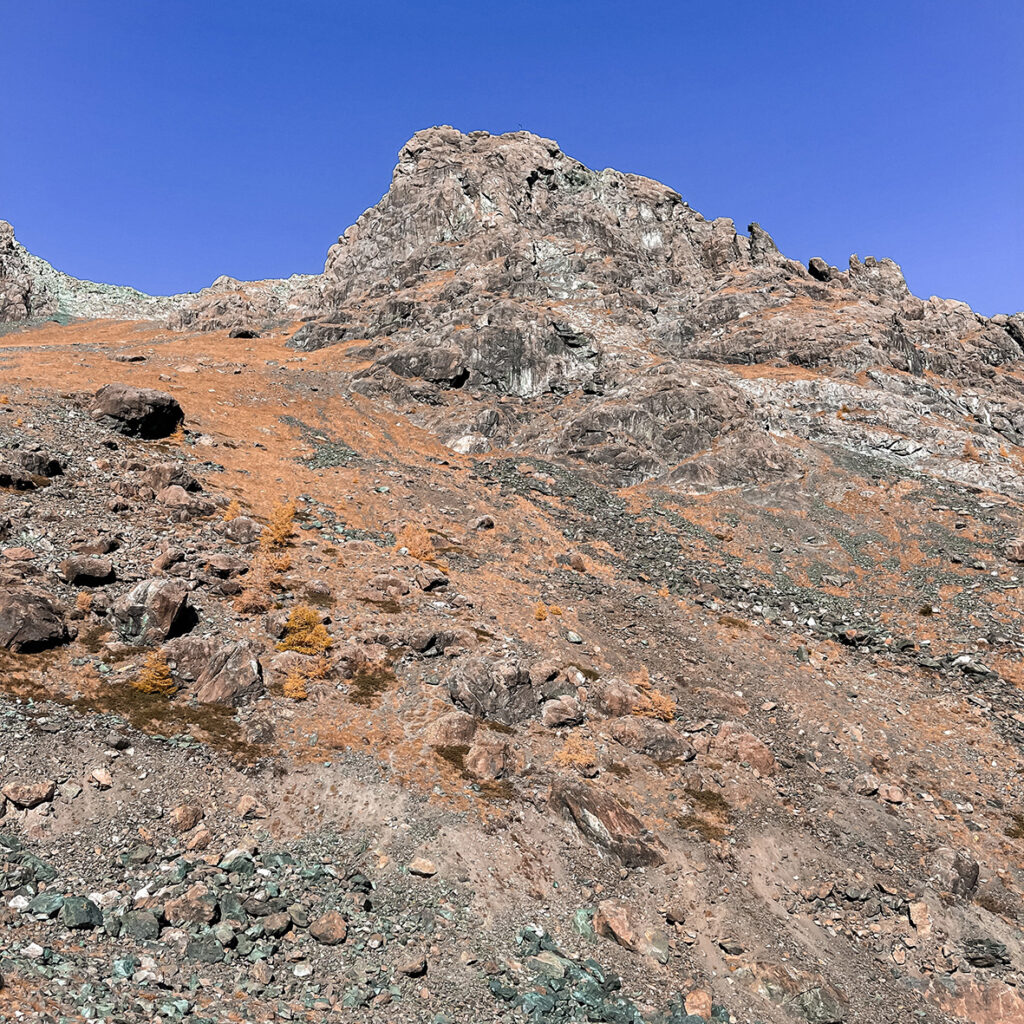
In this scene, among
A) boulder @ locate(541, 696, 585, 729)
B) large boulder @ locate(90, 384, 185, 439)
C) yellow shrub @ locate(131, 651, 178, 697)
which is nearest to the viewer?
yellow shrub @ locate(131, 651, 178, 697)

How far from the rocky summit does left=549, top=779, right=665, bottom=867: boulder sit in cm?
10

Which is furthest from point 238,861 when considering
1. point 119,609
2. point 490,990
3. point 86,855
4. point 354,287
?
point 354,287

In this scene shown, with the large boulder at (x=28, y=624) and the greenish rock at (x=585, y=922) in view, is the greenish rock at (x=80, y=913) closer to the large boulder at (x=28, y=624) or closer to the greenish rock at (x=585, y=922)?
the large boulder at (x=28, y=624)

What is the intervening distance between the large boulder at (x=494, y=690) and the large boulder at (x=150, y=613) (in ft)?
33.7

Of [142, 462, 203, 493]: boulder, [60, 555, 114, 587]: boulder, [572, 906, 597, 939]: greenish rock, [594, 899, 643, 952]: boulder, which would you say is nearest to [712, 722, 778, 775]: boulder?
[594, 899, 643, 952]: boulder

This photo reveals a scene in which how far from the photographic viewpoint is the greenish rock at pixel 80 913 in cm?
1144

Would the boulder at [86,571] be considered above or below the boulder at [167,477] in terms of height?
below

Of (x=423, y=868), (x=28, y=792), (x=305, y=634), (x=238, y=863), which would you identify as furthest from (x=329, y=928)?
(x=305, y=634)

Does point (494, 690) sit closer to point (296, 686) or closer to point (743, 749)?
point (296, 686)

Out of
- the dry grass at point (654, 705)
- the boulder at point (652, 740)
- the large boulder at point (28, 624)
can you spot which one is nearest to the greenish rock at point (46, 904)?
the large boulder at point (28, 624)

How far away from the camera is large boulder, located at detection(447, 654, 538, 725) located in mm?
21312

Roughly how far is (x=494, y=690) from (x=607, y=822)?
6190mm

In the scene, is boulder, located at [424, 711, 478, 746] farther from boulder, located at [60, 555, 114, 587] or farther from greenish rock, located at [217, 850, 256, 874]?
boulder, located at [60, 555, 114, 587]

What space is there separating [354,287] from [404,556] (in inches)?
3056
